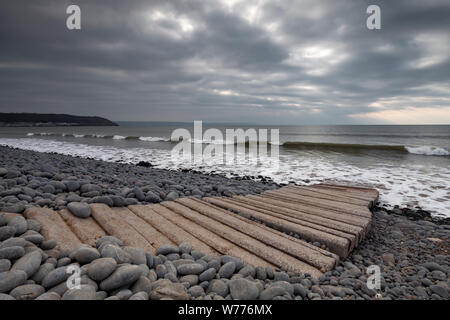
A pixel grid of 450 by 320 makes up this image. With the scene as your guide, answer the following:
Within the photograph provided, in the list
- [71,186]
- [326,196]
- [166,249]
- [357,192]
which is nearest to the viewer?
[166,249]

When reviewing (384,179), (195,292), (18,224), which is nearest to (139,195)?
(18,224)

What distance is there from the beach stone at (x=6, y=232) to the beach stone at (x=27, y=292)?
862 millimetres

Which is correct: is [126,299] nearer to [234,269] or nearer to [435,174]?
[234,269]

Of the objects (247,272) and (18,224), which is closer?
(247,272)

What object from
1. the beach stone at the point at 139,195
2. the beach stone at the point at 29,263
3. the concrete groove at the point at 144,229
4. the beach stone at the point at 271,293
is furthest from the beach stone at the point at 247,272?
the beach stone at the point at 139,195

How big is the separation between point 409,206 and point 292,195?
2930 mm

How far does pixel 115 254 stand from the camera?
1983 millimetres

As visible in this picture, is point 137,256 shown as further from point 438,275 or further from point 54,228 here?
point 438,275

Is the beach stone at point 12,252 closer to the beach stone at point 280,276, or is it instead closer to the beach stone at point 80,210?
the beach stone at point 80,210

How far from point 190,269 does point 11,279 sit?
129 cm

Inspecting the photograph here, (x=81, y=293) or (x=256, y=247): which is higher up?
(x=81, y=293)
